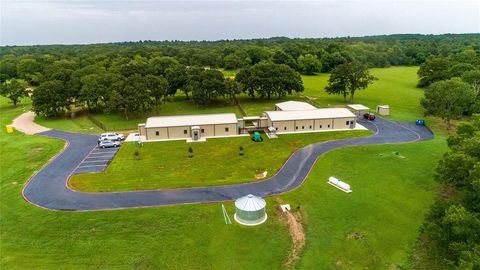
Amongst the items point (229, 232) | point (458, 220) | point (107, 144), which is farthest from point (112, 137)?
point (458, 220)

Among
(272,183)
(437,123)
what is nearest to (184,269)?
(272,183)

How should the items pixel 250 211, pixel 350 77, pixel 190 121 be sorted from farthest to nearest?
pixel 350 77, pixel 190 121, pixel 250 211

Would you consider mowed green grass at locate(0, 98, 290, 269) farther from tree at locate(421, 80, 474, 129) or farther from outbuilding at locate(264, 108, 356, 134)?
tree at locate(421, 80, 474, 129)

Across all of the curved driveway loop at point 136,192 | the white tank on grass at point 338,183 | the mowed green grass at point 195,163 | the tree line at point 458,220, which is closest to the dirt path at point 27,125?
the curved driveway loop at point 136,192

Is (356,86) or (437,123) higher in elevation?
(356,86)

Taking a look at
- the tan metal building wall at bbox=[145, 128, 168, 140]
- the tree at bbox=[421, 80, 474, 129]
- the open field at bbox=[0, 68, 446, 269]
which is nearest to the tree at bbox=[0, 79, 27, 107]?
the tan metal building wall at bbox=[145, 128, 168, 140]

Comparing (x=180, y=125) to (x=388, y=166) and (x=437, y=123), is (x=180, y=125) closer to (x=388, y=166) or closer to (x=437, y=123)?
(x=388, y=166)

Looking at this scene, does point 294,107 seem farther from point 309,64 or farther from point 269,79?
point 309,64

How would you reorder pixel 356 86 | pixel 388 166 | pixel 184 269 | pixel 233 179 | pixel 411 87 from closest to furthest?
pixel 184 269, pixel 233 179, pixel 388 166, pixel 356 86, pixel 411 87
